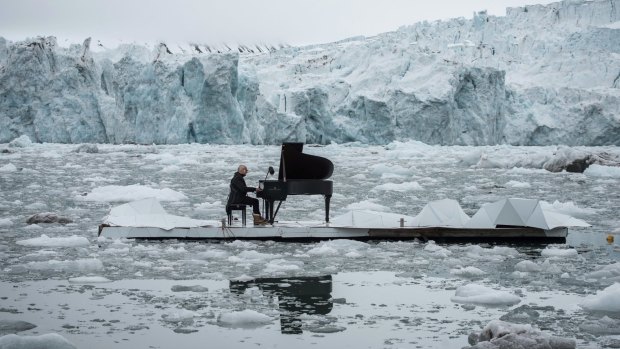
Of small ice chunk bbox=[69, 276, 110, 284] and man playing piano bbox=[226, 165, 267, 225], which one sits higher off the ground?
man playing piano bbox=[226, 165, 267, 225]

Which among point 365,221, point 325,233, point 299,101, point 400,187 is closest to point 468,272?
point 325,233

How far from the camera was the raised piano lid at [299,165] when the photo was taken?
1252 cm

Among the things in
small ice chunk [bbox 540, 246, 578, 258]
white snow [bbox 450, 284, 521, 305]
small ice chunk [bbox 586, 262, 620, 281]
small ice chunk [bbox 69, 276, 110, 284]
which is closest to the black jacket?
small ice chunk [bbox 69, 276, 110, 284]

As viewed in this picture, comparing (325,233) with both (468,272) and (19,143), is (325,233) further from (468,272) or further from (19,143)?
(19,143)

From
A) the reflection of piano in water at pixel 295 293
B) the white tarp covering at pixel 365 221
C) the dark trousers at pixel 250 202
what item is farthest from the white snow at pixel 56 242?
the white tarp covering at pixel 365 221

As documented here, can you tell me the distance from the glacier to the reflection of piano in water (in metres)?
49.2

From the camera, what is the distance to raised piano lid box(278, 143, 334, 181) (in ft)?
41.1

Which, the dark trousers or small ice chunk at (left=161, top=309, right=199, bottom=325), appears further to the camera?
the dark trousers

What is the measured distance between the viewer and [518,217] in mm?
12695

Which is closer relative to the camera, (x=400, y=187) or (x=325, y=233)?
(x=325, y=233)

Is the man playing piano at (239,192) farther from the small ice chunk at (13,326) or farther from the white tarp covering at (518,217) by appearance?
the small ice chunk at (13,326)

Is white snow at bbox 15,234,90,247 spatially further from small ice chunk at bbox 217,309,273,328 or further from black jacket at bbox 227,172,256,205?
small ice chunk at bbox 217,309,273,328

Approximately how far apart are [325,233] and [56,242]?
163 inches

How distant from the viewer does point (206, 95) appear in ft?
188
